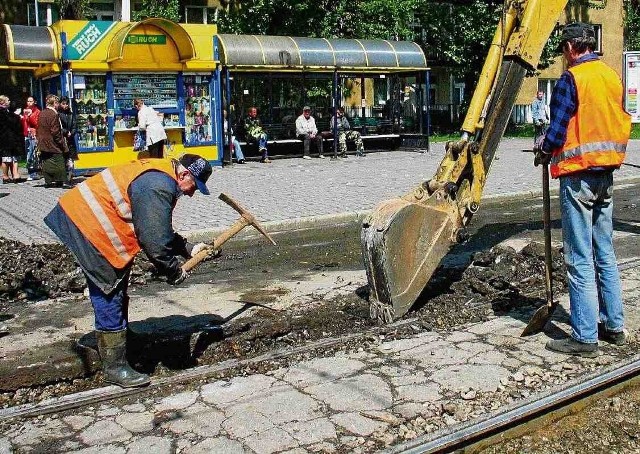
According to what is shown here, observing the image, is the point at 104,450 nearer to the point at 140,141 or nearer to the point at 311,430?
the point at 311,430

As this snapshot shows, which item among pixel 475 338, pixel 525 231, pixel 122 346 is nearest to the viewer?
pixel 122 346

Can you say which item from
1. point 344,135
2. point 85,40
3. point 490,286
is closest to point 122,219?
point 490,286

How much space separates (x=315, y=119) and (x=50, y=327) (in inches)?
744

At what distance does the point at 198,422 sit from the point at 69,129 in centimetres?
1445

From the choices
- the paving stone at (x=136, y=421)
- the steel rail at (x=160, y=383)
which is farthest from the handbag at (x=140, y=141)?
the paving stone at (x=136, y=421)

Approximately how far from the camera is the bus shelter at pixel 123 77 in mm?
18719

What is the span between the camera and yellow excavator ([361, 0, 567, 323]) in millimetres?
6270

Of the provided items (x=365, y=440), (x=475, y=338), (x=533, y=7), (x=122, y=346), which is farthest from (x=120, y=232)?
(x=533, y=7)

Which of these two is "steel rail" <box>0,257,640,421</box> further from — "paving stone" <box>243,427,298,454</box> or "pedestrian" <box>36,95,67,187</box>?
"pedestrian" <box>36,95,67,187</box>

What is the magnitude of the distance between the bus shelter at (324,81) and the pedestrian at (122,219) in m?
16.7

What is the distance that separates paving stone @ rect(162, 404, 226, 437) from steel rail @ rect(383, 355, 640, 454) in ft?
3.34

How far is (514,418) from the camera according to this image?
4438mm

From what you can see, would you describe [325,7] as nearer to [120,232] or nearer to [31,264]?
[31,264]

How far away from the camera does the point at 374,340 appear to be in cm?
593
